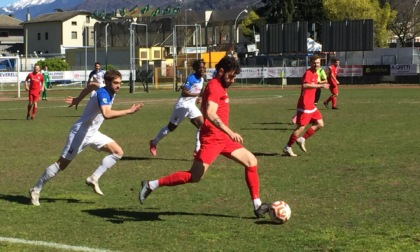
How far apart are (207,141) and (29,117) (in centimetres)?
2056

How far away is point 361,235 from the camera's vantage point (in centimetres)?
863

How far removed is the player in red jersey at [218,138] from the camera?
30.4ft

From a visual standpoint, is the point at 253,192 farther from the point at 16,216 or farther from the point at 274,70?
the point at 274,70

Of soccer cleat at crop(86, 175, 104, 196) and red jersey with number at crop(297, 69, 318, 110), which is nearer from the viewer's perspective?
soccer cleat at crop(86, 175, 104, 196)

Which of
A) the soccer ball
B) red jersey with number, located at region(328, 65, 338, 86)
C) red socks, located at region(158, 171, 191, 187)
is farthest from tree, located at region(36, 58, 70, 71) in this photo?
the soccer ball

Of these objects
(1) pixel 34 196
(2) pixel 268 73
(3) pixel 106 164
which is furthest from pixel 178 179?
(2) pixel 268 73

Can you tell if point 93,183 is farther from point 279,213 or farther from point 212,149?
point 279,213

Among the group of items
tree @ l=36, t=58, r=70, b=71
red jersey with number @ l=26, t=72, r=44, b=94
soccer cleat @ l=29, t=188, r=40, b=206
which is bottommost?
soccer cleat @ l=29, t=188, r=40, b=206

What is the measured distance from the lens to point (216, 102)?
934cm

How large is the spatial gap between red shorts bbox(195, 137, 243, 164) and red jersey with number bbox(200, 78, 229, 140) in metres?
0.06

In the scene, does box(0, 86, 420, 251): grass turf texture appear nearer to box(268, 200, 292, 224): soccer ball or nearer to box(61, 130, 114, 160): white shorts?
box(268, 200, 292, 224): soccer ball

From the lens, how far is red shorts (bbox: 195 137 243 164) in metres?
9.41

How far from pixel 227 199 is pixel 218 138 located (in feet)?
5.99

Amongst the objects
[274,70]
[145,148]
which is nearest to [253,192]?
[145,148]
